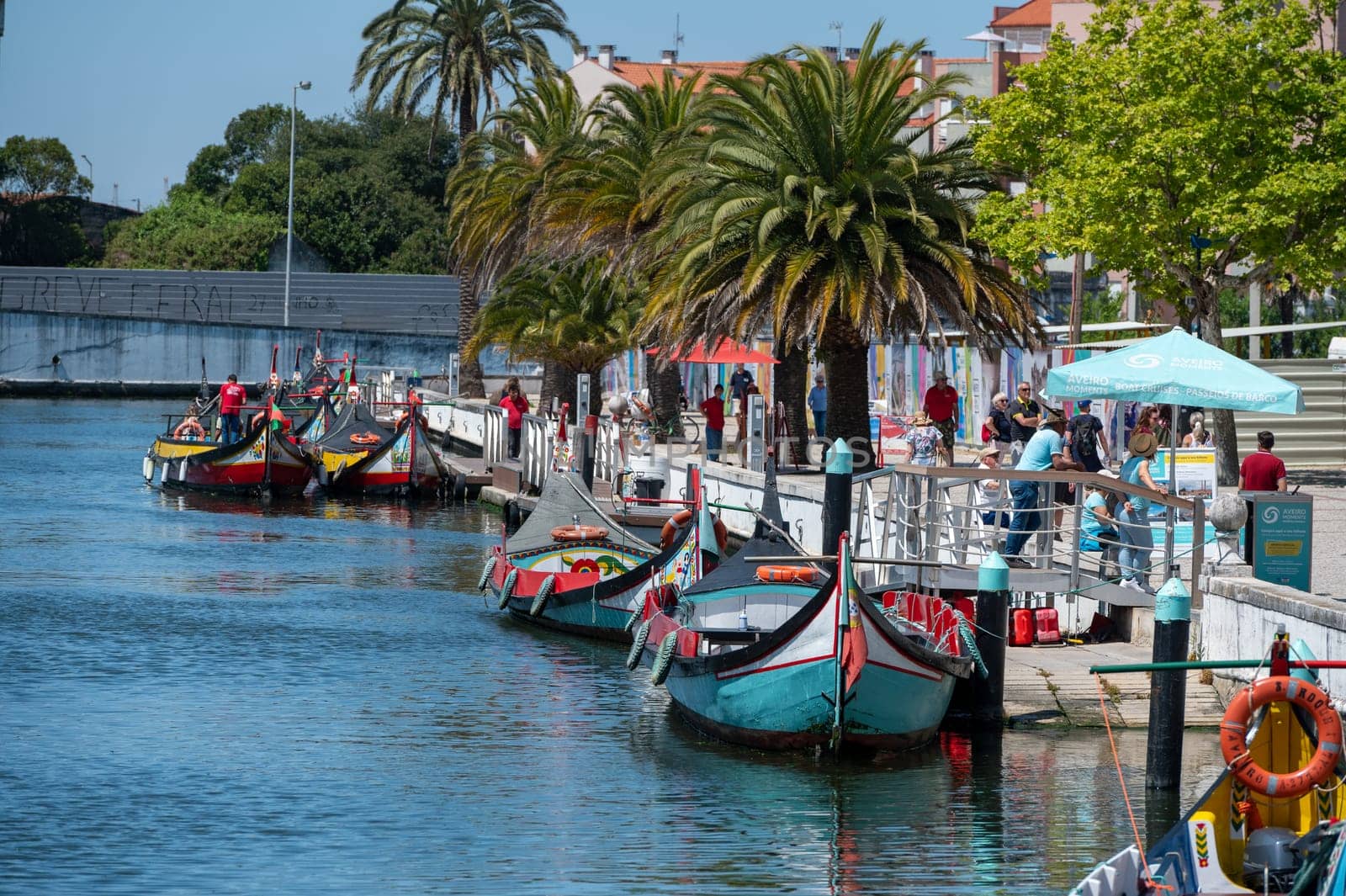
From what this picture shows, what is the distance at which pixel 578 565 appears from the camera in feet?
72.5

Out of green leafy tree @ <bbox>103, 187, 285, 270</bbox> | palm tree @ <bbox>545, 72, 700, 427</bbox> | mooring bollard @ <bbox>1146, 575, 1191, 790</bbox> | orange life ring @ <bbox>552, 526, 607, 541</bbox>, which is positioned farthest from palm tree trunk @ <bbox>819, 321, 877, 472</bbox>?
green leafy tree @ <bbox>103, 187, 285, 270</bbox>

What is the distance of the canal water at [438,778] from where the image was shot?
1180 cm

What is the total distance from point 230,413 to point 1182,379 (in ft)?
97.9

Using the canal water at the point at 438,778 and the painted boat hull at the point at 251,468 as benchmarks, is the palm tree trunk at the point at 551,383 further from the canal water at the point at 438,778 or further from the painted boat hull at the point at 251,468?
the canal water at the point at 438,778

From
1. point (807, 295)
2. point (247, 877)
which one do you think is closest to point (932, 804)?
point (247, 877)

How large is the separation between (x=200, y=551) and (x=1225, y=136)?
18.1 metres

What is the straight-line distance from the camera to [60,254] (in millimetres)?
95875

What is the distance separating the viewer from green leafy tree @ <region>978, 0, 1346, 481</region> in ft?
89.6

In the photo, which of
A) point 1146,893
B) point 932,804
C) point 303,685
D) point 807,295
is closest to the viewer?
point 1146,893

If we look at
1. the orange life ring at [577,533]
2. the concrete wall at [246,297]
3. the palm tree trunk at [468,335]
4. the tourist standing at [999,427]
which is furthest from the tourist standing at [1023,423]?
the concrete wall at [246,297]

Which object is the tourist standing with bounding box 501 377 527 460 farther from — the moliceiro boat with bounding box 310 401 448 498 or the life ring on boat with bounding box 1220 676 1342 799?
the life ring on boat with bounding box 1220 676 1342 799

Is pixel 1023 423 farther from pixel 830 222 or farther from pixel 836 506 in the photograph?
pixel 836 506

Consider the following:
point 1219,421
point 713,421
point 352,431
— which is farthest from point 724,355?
point 352,431

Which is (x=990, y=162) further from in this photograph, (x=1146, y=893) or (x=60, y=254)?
(x=60, y=254)
